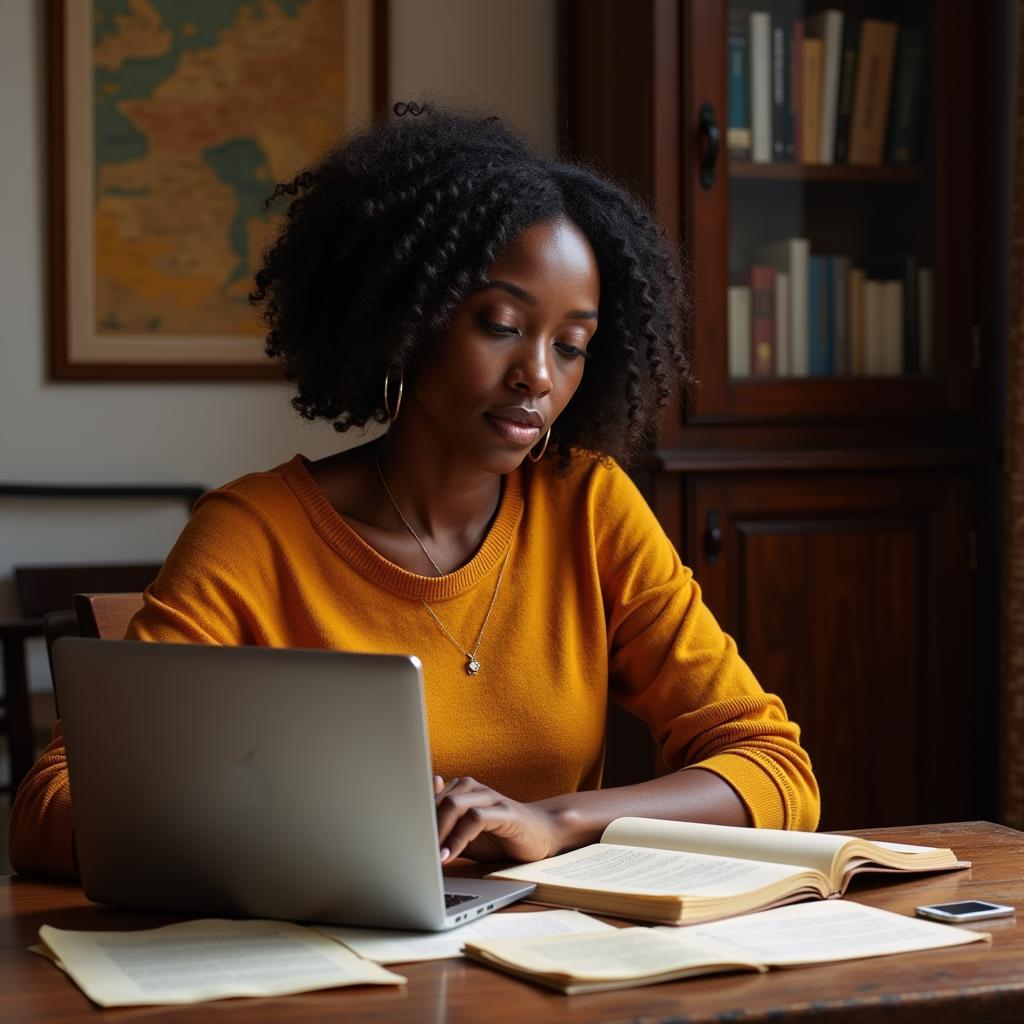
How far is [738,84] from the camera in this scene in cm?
269

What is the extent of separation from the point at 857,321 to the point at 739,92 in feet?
1.52

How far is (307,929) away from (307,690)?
19 cm

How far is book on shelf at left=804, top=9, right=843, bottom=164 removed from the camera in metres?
2.76

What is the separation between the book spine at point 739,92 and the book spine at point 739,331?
9.3 inches

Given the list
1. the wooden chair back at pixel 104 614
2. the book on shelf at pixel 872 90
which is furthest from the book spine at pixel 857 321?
the wooden chair back at pixel 104 614

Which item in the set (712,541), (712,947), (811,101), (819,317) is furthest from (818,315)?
(712,947)

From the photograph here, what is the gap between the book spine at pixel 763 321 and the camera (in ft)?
8.98

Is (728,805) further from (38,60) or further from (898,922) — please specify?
(38,60)

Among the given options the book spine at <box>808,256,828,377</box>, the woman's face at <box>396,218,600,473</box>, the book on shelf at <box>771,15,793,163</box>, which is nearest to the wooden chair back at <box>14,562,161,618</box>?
the book spine at <box>808,256,828,377</box>

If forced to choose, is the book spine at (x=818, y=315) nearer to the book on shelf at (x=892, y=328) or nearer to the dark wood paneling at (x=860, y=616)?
the book on shelf at (x=892, y=328)

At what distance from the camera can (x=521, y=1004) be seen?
93cm

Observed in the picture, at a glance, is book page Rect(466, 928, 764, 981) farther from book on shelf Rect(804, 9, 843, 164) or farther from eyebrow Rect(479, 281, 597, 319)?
book on shelf Rect(804, 9, 843, 164)

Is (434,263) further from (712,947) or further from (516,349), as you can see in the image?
(712,947)

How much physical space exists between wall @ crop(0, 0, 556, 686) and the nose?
67.0 inches
